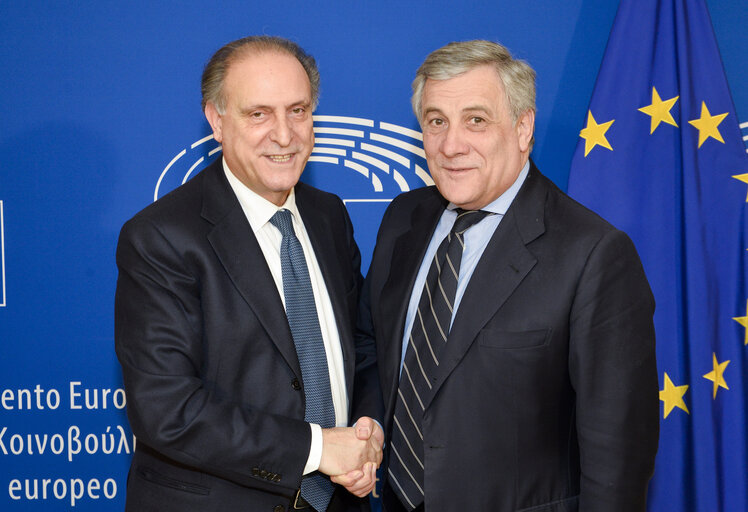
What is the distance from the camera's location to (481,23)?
2789 mm

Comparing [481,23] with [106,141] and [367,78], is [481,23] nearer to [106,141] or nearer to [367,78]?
[367,78]

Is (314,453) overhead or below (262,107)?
below

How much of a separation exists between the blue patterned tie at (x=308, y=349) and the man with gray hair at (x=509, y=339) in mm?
195

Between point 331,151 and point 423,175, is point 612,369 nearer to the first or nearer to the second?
point 423,175

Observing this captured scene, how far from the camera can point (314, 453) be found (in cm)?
184

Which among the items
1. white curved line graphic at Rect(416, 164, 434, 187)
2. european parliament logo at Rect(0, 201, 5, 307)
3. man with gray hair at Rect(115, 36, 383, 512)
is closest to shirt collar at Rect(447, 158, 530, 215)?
man with gray hair at Rect(115, 36, 383, 512)

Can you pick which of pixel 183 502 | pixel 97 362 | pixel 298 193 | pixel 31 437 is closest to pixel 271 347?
pixel 183 502

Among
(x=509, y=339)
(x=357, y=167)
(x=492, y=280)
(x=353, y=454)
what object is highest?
(x=357, y=167)

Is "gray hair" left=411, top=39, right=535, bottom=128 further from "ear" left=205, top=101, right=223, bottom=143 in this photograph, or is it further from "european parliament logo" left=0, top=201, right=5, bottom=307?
"european parliament logo" left=0, top=201, right=5, bottom=307

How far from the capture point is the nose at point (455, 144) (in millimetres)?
1911

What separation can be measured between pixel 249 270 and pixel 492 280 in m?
0.65

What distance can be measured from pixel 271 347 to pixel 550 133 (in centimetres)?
161

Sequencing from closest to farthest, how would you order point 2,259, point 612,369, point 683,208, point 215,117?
point 612,369, point 215,117, point 683,208, point 2,259

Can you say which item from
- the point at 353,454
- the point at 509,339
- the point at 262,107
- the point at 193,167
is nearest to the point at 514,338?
the point at 509,339
